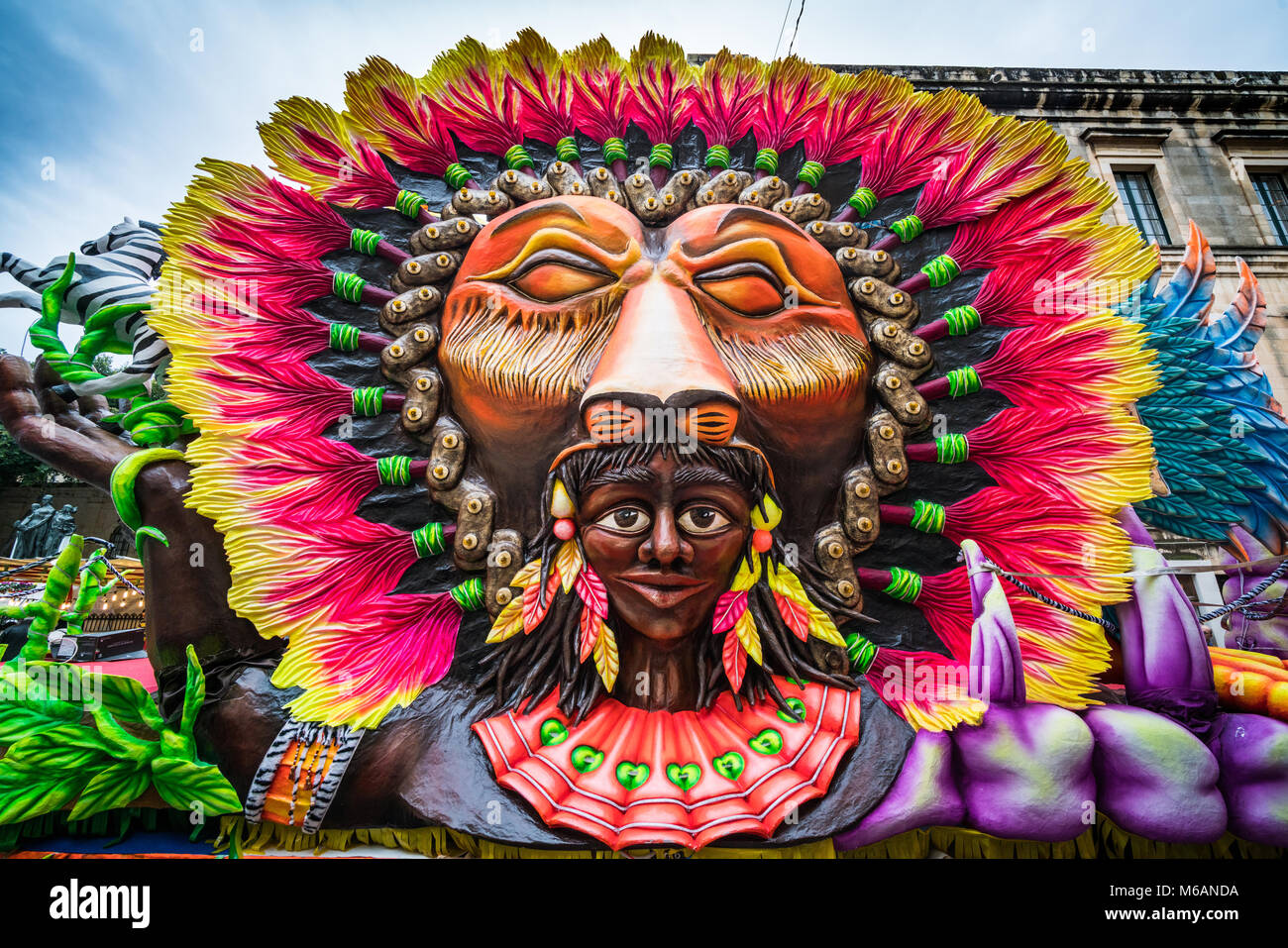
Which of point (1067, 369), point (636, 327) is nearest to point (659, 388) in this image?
point (636, 327)

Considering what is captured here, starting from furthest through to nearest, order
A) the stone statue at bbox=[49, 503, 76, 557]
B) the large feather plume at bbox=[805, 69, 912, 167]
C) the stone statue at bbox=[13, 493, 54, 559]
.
A: 1. the stone statue at bbox=[13, 493, 54, 559]
2. the stone statue at bbox=[49, 503, 76, 557]
3. the large feather plume at bbox=[805, 69, 912, 167]

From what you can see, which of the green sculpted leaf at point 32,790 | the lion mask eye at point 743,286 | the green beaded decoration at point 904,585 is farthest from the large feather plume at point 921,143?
the green sculpted leaf at point 32,790

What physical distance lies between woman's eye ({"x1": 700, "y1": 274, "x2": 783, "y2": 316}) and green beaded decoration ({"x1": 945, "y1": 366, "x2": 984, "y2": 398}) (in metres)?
1.15

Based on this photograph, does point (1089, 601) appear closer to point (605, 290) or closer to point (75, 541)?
point (605, 290)

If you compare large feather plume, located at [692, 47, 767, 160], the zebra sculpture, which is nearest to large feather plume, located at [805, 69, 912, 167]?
large feather plume, located at [692, 47, 767, 160]

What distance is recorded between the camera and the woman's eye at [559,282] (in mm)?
3486

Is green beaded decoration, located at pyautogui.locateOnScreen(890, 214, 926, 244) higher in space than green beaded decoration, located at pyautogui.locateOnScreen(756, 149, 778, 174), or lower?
lower

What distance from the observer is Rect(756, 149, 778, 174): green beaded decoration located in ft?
12.9

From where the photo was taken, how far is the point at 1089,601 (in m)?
3.35

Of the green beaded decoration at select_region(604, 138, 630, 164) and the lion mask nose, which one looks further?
the green beaded decoration at select_region(604, 138, 630, 164)

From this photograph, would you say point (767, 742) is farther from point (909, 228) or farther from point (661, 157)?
point (661, 157)

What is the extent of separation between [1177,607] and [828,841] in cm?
232

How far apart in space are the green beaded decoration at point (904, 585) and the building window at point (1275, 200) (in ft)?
33.3

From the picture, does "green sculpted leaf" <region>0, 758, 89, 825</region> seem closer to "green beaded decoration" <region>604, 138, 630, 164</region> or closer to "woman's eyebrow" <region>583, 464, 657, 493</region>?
"woman's eyebrow" <region>583, 464, 657, 493</region>
